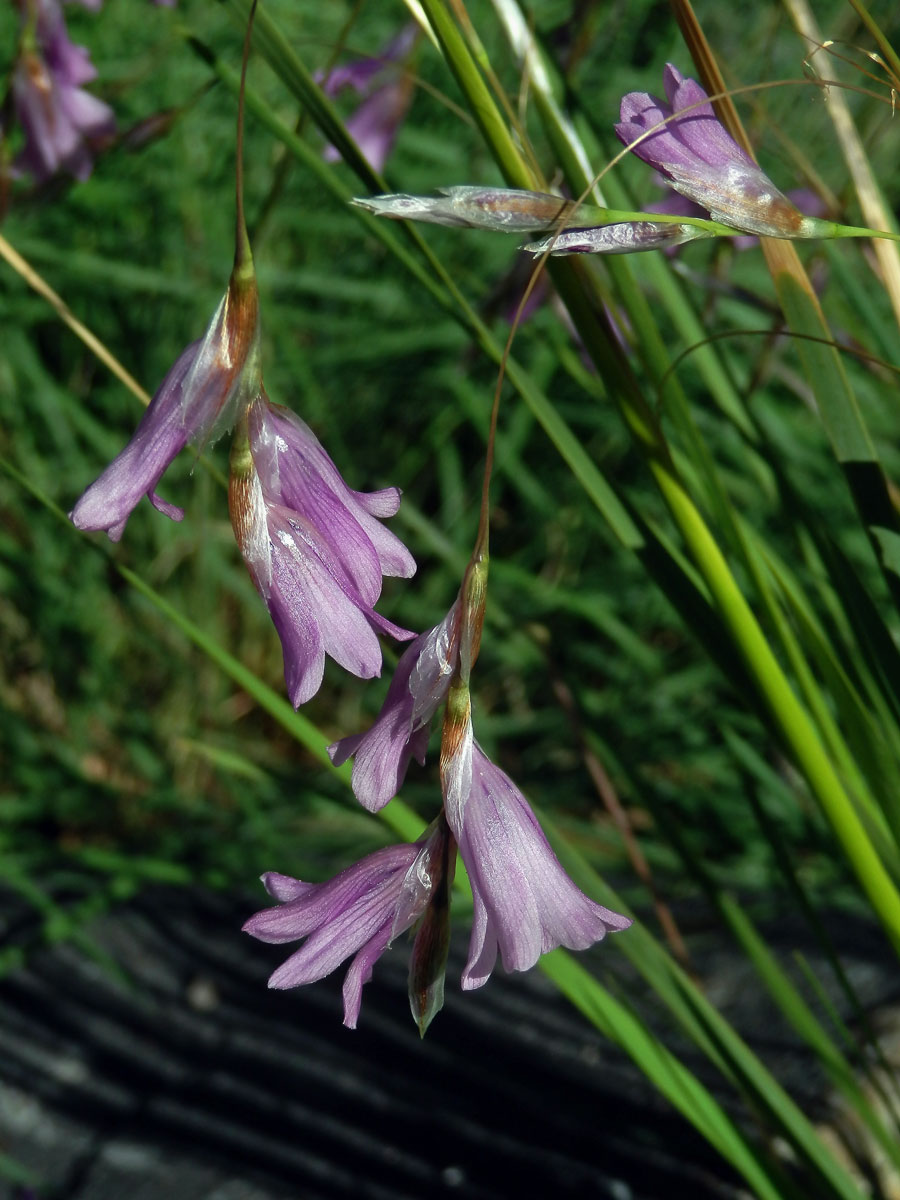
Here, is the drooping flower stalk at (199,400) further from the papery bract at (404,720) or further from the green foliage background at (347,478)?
the green foliage background at (347,478)

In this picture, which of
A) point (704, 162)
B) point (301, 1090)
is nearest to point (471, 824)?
point (704, 162)

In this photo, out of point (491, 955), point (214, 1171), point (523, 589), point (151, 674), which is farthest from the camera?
point (151, 674)

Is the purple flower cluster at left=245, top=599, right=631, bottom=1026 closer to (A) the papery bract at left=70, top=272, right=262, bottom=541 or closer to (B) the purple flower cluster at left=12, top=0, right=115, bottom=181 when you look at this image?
(A) the papery bract at left=70, top=272, right=262, bottom=541

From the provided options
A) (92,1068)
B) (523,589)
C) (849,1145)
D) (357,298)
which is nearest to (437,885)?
(849,1145)

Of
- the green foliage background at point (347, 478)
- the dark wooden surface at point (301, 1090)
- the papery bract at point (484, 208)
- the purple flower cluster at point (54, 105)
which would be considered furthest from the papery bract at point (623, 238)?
the green foliage background at point (347, 478)

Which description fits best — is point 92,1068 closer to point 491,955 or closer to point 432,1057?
point 432,1057

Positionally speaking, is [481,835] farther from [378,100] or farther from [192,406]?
[378,100]
